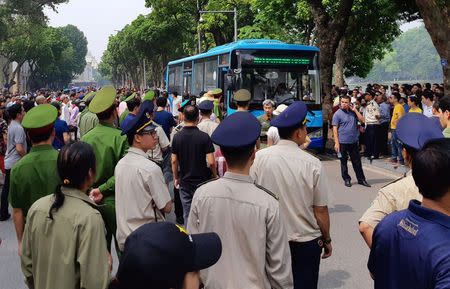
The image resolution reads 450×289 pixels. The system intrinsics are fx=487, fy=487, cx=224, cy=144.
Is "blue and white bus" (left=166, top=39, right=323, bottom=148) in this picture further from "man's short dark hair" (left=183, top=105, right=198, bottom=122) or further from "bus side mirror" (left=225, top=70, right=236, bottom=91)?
"man's short dark hair" (left=183, top=105, right=198, bottom=122)

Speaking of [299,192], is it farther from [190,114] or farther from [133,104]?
[133,104]

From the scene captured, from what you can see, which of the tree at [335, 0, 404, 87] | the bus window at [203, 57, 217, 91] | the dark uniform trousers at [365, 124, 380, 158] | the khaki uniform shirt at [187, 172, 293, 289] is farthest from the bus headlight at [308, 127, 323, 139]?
the tree at [335, 0, 404, 87]

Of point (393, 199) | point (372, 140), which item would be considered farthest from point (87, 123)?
→ point (372, 140)

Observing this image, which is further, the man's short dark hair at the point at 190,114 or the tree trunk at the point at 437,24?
the tree trunk at the point at 437,24

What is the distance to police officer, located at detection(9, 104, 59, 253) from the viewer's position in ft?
11.9

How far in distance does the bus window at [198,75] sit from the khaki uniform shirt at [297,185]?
13.8 meters

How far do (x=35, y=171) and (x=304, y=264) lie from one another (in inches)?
82.6

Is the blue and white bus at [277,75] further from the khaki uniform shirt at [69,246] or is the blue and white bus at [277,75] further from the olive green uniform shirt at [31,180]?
the khaki uniform shirt at [69,246]

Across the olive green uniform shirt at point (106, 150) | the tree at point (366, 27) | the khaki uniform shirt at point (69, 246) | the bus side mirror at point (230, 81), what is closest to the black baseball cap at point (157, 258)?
the khaki uniform shirt at point (69, 246)

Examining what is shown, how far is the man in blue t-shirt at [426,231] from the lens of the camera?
1.86 meters

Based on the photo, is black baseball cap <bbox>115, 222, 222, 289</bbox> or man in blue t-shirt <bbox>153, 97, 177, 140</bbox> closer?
black baseball cap <bbox>115, 222, 222, 289</bbox>

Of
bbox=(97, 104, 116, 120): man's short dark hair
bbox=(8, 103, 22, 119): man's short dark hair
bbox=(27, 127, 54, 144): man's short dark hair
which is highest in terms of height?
bbox=(97, 104, 116, 120): man's short dark hair

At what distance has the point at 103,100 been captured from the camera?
439 cm

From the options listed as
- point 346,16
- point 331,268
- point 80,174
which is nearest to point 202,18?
point 346,16
